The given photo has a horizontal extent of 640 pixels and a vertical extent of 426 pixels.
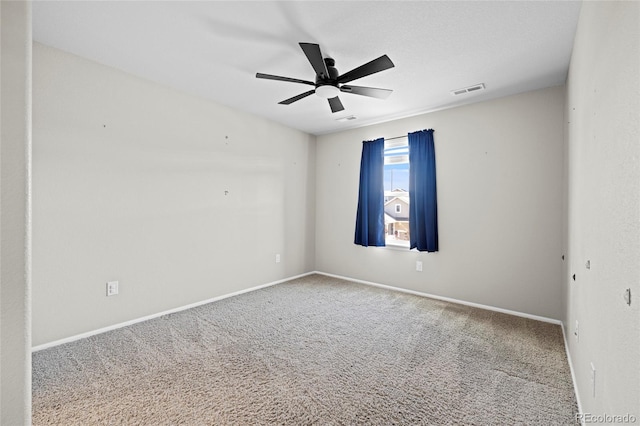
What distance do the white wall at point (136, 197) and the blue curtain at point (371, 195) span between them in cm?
138

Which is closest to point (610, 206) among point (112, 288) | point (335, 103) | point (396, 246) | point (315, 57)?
point (315, 57)

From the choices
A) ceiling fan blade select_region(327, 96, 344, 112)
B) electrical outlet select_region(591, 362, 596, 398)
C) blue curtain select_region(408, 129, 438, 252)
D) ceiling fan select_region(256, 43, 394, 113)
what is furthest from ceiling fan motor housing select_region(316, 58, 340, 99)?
electrical outlet select_region(591, 362, 596, 398)

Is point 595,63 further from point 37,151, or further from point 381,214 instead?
point 37,151

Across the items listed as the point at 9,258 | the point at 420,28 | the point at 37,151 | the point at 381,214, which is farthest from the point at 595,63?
the point at 37,151

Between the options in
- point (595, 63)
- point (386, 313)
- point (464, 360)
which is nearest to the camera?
point (595, 63)

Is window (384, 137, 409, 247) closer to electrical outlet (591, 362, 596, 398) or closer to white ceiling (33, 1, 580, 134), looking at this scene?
white ceiling (33, 1, 580, 134)

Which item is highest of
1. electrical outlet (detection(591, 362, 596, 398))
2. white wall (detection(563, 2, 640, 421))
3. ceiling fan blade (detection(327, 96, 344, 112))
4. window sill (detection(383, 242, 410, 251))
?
ceiling fan blade (detection(327, 96, 344, 112))

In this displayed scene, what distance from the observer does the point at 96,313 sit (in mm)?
2742

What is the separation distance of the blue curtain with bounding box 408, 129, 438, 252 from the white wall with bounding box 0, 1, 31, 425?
3.78 m

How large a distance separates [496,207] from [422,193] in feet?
2.89

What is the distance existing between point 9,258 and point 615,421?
2057mm

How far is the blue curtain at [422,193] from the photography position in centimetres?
384

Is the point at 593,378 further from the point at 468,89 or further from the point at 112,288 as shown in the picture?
the point at 112,288

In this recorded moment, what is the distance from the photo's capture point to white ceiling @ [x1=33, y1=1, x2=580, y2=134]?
1965 mm
